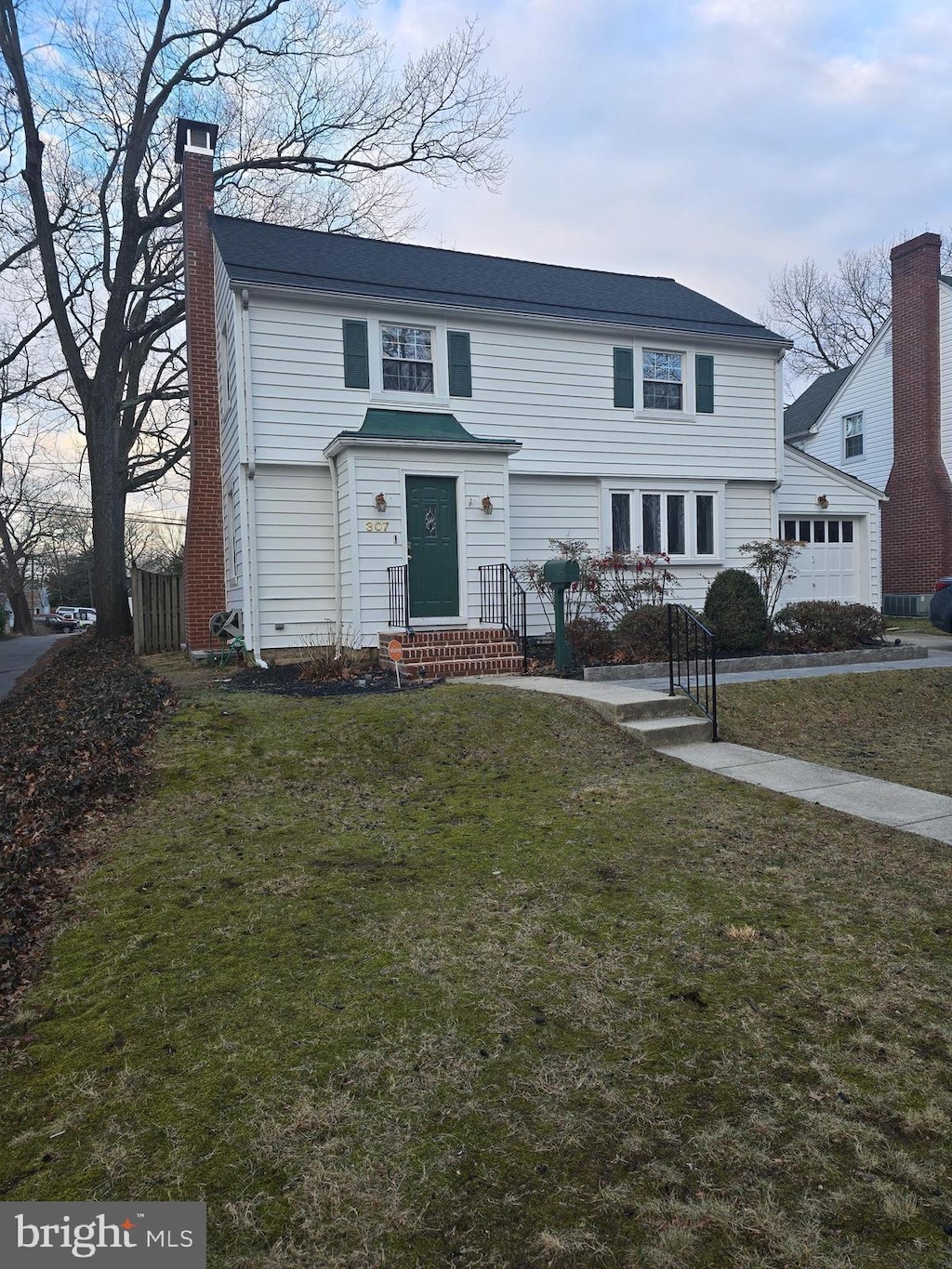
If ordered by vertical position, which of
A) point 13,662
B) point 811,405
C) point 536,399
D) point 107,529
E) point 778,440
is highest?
point 811,405

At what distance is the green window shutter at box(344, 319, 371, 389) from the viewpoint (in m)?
12.7

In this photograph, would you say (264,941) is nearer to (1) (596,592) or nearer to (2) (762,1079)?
(2) (762,1079)

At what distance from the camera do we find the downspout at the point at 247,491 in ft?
39.4

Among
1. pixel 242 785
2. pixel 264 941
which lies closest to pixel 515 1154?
pixel 264 941

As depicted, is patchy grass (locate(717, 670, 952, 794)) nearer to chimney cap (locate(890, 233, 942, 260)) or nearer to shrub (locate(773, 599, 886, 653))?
shrub (locate(773, 599, 886, 653))

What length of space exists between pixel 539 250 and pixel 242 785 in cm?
2614

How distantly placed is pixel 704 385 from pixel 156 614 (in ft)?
40.9

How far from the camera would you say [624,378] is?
48.8 feet

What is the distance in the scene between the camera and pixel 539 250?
27.2 m

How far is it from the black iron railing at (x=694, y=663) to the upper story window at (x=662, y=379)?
5.24 m

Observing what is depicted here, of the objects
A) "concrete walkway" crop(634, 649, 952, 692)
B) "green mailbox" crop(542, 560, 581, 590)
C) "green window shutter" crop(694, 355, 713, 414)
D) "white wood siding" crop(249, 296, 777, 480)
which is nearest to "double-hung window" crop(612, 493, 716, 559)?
"white wood siding" crop(249, 296, 777, 480)

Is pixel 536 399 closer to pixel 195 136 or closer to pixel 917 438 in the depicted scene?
pixel 195 136

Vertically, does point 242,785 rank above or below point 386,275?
below

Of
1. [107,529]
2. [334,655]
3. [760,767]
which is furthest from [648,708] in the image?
[107,529]
